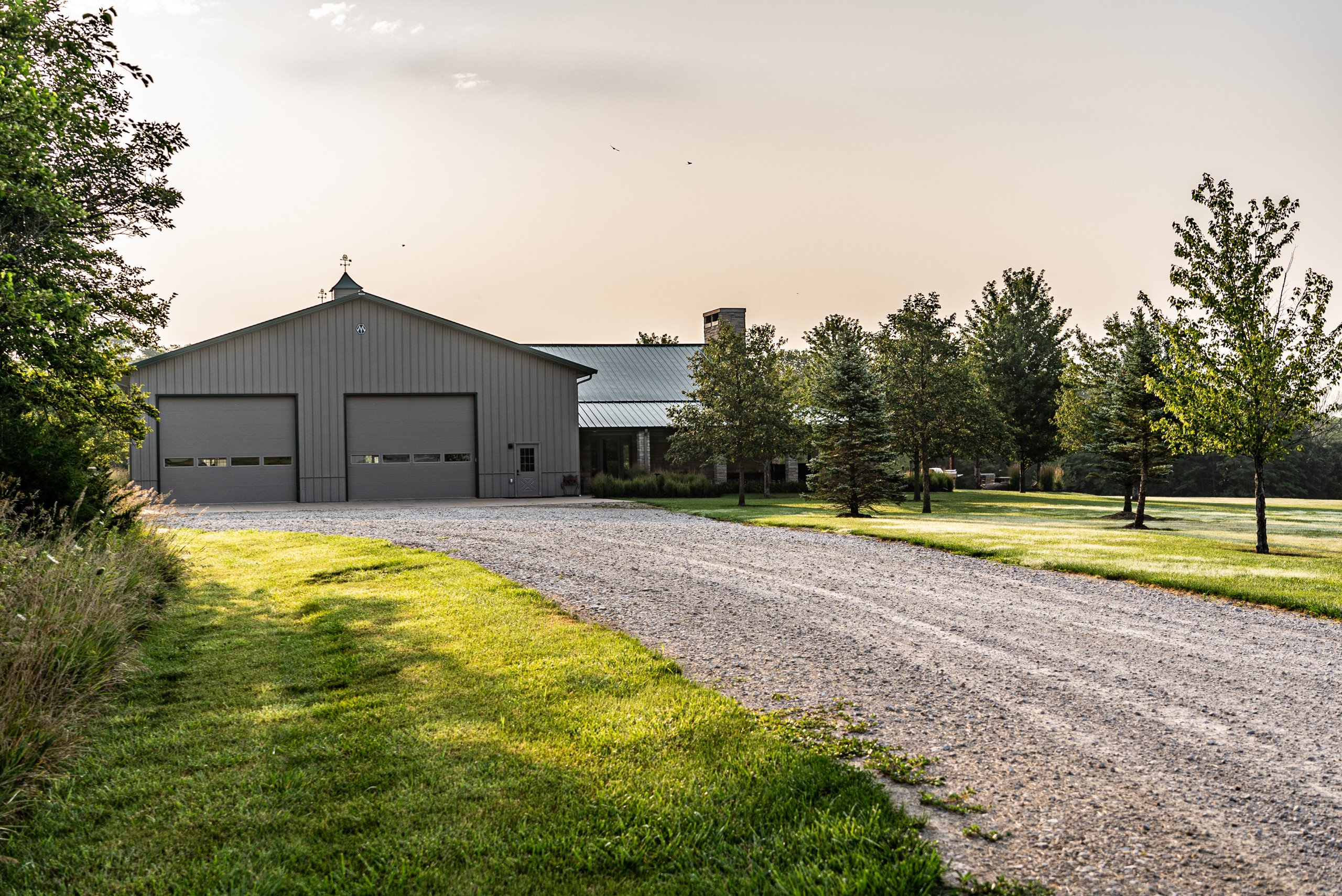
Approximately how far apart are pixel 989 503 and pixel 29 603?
30.2m

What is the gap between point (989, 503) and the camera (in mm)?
31641

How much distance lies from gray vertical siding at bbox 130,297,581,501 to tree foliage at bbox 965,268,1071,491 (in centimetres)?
2467

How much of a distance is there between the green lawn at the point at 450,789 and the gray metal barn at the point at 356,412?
21735mm

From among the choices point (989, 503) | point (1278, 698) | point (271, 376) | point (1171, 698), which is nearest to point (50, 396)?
point (1171, 698)

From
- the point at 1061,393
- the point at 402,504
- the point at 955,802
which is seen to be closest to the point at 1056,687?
the point at 955,802

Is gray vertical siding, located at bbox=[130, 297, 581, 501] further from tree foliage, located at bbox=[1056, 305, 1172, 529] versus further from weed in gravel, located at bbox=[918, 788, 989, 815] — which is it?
weed in gravel, located at bbox=[918, 788, 989, 815]

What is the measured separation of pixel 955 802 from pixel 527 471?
25803 millimetres

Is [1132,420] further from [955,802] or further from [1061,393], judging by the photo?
[955,802]

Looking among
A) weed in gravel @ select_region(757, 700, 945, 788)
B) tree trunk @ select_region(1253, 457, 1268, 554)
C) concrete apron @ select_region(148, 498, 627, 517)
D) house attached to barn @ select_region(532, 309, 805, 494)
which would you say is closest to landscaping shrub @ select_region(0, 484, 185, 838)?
weed in gravel @ select_region(757, 700, 945, 788)

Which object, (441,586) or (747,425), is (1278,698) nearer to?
(441,586)

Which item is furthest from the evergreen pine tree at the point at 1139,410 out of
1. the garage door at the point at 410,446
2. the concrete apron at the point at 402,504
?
the garage door at the point at 410,446

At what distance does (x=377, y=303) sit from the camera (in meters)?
27.4

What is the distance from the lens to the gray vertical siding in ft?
86.3

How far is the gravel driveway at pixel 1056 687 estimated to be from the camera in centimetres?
345
